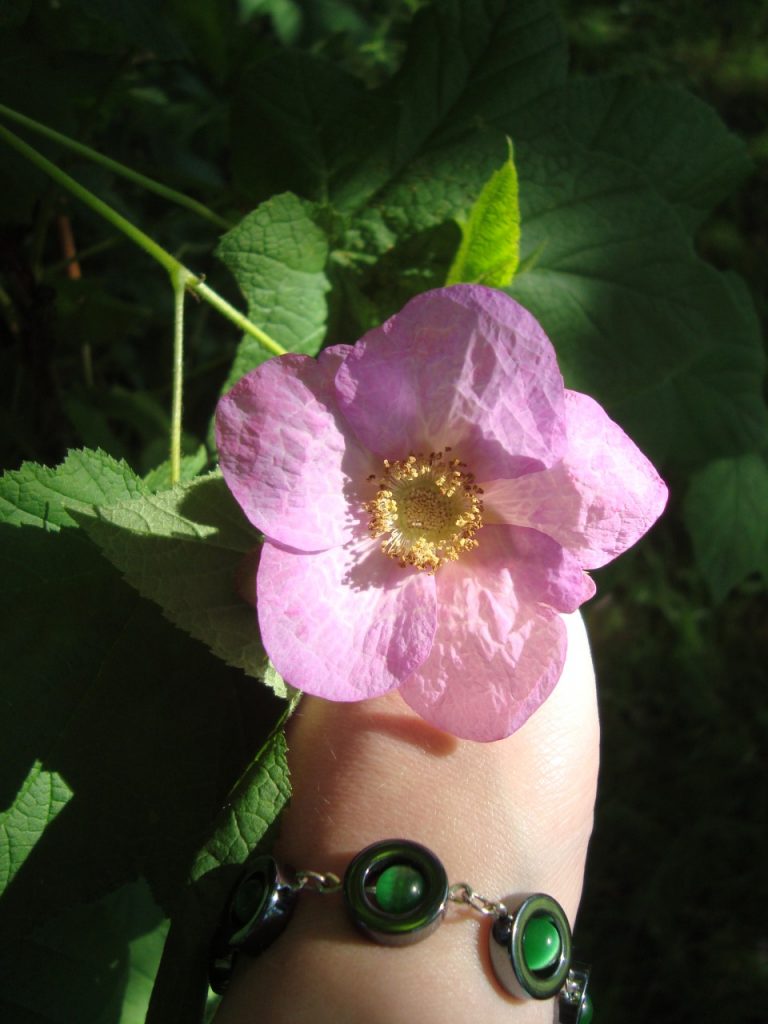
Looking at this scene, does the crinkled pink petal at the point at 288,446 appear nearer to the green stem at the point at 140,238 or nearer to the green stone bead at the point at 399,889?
the green stem at the point at 140,238

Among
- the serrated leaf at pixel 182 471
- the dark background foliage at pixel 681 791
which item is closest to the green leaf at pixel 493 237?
the serrated leaf at pixel 182 471

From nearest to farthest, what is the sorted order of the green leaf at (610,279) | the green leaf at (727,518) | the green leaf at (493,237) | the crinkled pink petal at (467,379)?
the crinkled pink petal at (467,379) < the green leaf at (493,237) < the green leaf at (610,279) < the green leaf at (727,518)

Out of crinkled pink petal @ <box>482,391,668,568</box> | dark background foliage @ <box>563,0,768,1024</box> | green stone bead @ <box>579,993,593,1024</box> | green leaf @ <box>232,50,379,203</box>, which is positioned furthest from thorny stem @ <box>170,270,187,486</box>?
dark background foliage @ <box>563,0,768,1024</box>

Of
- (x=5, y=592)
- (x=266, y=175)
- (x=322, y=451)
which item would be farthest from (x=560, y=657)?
(x=266, y=175)

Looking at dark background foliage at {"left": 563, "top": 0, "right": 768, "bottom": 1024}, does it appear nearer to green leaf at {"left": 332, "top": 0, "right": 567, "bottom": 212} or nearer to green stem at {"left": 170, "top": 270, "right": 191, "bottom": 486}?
green leaf at {"left": 332, "top": 0, "right": 567, "bottom": 212}

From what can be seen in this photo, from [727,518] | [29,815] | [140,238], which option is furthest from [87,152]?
[727,518]

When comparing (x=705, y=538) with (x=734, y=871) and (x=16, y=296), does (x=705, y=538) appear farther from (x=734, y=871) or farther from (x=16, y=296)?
(x=16, y=296)
